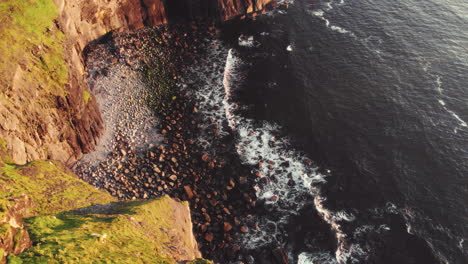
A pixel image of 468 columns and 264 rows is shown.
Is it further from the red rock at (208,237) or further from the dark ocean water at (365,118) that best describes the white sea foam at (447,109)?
the red rock at (208,237)

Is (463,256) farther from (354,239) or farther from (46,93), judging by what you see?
(46,93)

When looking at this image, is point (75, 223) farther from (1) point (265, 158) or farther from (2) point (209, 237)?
(1) point (265, 158)

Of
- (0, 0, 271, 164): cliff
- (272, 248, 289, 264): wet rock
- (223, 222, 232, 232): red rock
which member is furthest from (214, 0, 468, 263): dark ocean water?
(0, 0, 271, 164): cliff

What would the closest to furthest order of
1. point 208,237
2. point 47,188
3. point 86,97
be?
point 47,188
point 208,237
point 86,97

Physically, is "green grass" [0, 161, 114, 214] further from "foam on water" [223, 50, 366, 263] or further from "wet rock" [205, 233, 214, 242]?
"foam on water" [223, 50, 366, 263]

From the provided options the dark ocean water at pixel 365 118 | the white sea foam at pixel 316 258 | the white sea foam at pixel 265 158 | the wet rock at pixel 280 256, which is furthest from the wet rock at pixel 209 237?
the white sea foam at pixel 316 258

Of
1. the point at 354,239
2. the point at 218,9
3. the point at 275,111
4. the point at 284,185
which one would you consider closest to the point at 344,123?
the point at 275,111

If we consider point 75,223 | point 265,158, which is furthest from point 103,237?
point 265,158
